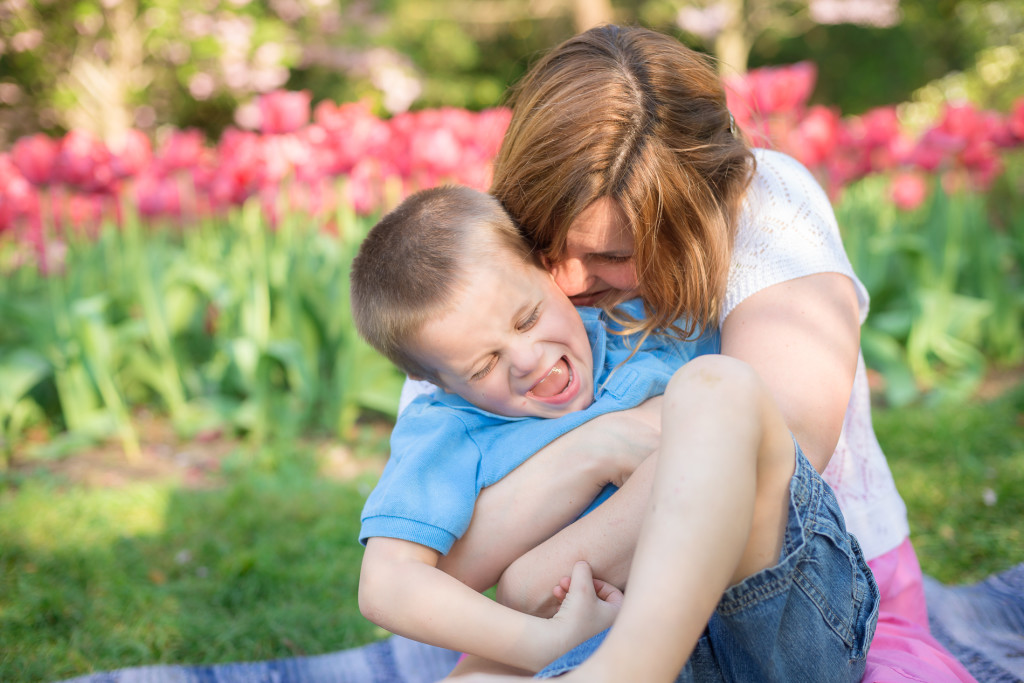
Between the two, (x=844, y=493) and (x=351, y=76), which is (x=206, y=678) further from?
(x=351, y=76)

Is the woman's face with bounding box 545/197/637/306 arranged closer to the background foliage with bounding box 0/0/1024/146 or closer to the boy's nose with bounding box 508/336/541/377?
the boy's nose with bounding box 508/336/541/377

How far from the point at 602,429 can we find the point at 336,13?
11.3m

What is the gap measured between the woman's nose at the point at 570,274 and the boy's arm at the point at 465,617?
1.76ft

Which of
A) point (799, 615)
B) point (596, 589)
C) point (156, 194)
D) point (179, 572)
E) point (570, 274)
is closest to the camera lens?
point (799, 615)

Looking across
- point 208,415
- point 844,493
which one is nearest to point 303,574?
point 208,415

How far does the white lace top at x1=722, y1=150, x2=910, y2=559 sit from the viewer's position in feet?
4.39

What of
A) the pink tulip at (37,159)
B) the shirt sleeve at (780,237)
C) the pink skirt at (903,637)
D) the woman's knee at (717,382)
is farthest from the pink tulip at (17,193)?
the pink skirt at (903,637)

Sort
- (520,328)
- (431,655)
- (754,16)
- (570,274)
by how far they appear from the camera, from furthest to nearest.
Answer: (754,16) < (431,655) < (570,274) < (520,328)

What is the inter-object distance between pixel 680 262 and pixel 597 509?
1.49 ft

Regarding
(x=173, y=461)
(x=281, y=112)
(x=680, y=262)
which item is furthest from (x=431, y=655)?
(x=281, y=112)

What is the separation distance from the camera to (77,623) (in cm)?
198

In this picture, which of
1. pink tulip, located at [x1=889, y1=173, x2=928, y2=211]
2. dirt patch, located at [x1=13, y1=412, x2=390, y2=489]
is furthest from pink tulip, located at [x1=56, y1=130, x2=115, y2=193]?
pink tulip, located at [x1=889, y1=173, x2=928, y2=211]

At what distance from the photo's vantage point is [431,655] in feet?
5.88

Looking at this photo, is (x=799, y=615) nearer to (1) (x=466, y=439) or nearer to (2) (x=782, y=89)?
(1) (x=466, y=439)
